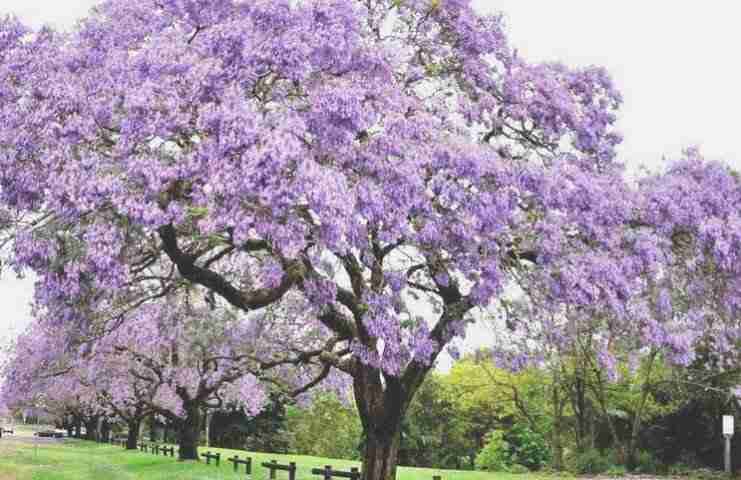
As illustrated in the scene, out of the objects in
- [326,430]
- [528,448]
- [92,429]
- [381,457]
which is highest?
[381,457]

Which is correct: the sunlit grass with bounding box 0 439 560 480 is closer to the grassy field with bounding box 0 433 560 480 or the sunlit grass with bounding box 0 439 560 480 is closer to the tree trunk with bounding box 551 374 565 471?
the grassy field with bounding box 0 433 560 480

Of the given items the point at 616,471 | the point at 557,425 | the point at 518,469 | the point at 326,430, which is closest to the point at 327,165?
the point at 616,471

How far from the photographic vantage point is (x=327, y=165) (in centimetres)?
1307

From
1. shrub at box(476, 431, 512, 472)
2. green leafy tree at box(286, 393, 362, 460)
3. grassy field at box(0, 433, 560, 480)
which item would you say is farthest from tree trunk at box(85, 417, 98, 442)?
shrub at box(476, 431, 512, 472)

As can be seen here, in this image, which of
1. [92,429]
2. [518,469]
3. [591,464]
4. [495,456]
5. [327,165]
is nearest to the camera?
[327,165]

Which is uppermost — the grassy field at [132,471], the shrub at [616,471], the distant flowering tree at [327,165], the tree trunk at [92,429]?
the distant flowering tree at [327,165]

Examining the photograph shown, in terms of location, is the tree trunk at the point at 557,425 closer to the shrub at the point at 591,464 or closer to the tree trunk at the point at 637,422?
the shrub at the point at 591,464

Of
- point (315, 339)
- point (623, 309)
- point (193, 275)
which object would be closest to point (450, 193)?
point (623, 309)

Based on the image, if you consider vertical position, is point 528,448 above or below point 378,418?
below

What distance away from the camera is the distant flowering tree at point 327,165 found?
41.8 ft

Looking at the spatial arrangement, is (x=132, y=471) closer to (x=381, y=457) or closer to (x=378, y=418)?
(x=381, y=457)

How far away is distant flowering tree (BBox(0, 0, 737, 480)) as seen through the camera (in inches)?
501

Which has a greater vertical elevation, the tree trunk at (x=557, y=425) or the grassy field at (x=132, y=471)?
the tree trunk at (x=557, y=425)

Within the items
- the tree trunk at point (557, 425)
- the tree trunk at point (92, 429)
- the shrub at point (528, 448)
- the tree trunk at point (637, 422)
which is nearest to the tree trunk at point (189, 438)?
the tree trunk at point (557, 425)
